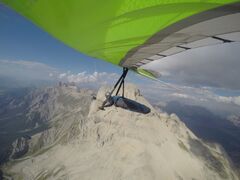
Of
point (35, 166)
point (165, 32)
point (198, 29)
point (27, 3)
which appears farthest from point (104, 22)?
point (35, 166)

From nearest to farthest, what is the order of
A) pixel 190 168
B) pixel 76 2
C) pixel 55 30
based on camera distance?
1. pixel 76 2
2. pixel 55 30
3. pixel 190 168

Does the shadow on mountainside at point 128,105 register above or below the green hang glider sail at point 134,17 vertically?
below

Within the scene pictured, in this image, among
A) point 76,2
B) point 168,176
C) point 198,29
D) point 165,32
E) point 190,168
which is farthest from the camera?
point 190,168

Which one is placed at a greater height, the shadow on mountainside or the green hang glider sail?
the green hang glider sail

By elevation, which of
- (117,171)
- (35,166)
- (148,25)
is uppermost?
(148,25)

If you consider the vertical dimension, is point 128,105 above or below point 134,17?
below

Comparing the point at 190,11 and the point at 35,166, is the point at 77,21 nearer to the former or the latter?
the point at 190,11

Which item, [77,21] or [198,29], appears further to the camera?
[198,29]

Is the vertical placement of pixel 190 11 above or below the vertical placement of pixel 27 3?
above

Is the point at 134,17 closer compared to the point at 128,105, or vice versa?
the point at 134,17

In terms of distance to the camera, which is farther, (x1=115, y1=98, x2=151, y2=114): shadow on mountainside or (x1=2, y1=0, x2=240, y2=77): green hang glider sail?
(x1=115, y1=98, x2=151, y2=114): shadow on mountainside

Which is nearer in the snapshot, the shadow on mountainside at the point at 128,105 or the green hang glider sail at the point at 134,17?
the green hang glider sail at the point at 134,17
